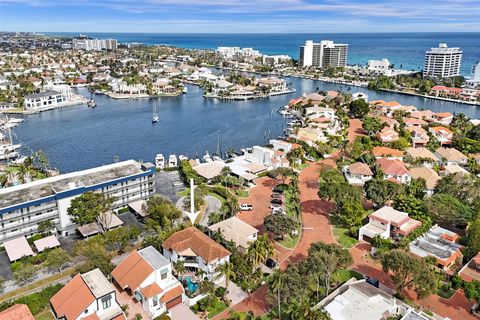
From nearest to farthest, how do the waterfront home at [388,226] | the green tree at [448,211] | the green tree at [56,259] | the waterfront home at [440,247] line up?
the green tree at [56,259] → the waterfront home at [440,247] → the waterfront home at [388,226] → the green tree at [448,211]

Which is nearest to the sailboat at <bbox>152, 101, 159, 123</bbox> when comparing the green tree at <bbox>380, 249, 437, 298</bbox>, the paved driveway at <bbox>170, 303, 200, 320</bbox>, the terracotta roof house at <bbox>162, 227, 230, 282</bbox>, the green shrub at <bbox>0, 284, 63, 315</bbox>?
the terracotta roof house at <bbox>162, 227, 230, 282</bbox>

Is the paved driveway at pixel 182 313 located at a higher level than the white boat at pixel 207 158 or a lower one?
lower

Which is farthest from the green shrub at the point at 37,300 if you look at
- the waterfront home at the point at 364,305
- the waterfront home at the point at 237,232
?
the waterfront home at the point at 364,305

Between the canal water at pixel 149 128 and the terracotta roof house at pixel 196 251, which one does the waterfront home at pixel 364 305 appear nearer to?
the terracotta roof house at pixel 196 251

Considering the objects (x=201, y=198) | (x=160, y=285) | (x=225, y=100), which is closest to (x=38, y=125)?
(x=225, y=100)

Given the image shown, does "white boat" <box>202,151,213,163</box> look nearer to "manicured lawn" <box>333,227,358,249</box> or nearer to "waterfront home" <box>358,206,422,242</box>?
"manicured lawn" <box>333,227,358,249</box>

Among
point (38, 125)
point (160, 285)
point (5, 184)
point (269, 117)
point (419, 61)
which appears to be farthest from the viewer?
point (419, 61)

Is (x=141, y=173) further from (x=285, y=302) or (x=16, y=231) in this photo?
(x=285, y=302)
